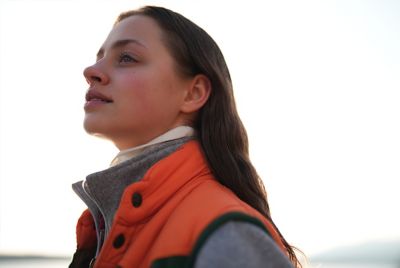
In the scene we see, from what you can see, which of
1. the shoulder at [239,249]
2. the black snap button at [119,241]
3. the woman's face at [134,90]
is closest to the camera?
the shoulder at [239,249]

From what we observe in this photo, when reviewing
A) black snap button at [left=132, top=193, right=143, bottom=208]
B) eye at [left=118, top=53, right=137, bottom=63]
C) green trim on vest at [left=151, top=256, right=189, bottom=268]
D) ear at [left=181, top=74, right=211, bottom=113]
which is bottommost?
green trim on vest at [left=151, top=256, right=189, bottom=268]

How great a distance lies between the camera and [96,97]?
6.73 feet

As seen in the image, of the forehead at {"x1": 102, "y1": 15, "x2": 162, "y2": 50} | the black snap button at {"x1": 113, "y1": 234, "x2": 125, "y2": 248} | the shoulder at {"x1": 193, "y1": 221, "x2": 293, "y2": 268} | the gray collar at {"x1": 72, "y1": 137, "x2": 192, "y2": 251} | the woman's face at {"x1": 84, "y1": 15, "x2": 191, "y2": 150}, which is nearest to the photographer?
the shoulder at {"x1": 193, "y1": 221, "x2": 293, "y2": 268}

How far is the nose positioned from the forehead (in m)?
0.19

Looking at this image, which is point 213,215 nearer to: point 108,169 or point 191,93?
point 108,169

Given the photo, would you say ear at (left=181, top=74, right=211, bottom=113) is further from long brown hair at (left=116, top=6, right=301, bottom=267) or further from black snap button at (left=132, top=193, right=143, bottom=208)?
black snap button at (left=132, top=193, right=143, bottom=208)

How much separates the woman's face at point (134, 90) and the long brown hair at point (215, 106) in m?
0.09

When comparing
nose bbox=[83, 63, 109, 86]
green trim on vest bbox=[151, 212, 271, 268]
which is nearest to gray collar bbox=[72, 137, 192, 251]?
nose bbox=[83, 63, 109, 86]

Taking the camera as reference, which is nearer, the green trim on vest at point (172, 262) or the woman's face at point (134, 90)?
the green trim on vest at point (172, 262)

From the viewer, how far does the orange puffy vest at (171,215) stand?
134 cm

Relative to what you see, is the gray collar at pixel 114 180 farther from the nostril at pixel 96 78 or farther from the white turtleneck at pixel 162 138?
the nostril at pixel 96 78

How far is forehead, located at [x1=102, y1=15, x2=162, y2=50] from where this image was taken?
2.13 m

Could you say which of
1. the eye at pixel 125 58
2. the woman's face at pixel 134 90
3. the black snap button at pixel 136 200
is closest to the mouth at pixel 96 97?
the woman's face at pixel 134 90

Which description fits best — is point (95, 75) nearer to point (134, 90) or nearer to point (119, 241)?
point (134, 90)
